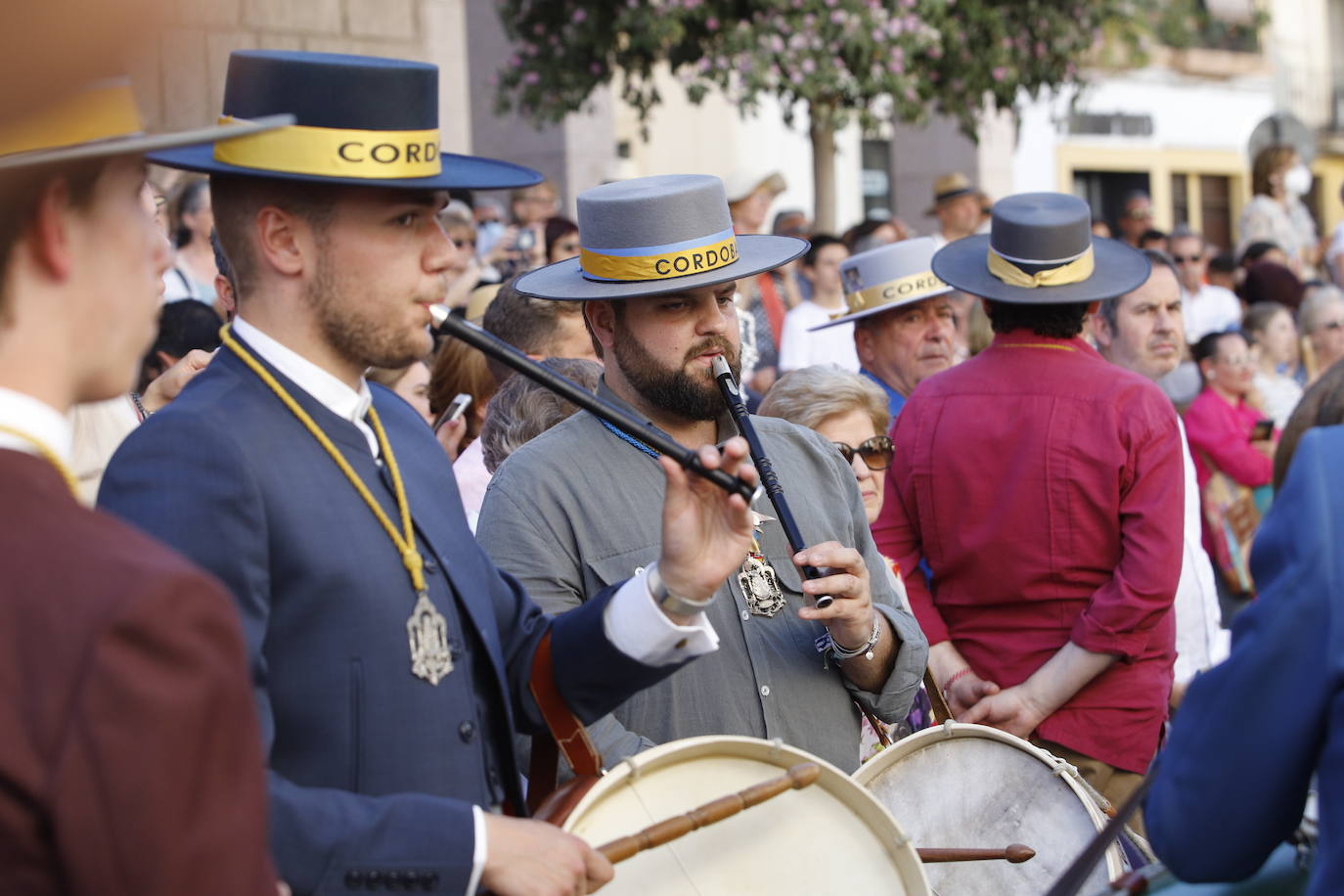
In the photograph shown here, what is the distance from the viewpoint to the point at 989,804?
3332 mm

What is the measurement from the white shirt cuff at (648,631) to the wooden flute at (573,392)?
7.7 inches

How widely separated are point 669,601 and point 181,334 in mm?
2911

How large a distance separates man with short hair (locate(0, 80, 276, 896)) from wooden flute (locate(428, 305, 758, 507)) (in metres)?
0.76

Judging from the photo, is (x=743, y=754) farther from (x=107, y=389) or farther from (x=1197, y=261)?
(x=1197, y=261)

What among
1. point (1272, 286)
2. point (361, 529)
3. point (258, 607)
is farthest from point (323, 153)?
point (1272, 286)

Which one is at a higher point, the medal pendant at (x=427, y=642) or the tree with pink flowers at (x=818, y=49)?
the tree with pink flowers at (x=818, y=49)

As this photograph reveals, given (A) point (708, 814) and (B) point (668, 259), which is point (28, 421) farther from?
(B) point (668, 259)

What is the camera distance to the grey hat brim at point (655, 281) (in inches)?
129

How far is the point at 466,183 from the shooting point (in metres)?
2.37

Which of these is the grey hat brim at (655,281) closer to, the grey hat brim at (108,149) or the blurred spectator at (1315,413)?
the blurred spectator at (1315,413)

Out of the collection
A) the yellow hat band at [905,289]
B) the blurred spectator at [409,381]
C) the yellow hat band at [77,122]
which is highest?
the yellow hat band at [77,122]

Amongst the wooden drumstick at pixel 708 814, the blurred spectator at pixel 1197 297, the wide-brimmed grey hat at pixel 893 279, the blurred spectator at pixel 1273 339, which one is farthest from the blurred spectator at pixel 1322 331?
the wooden drumstick at pixel 708 814

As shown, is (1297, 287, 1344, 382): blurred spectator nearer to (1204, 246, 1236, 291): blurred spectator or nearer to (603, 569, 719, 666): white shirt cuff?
(1204, 246, 1236, 291): blurred spectator

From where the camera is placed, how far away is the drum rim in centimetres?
319
